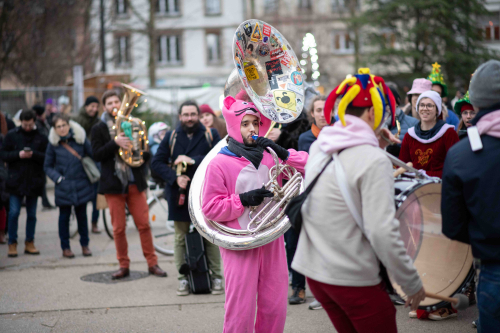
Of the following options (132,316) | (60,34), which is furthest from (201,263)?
(60,34)

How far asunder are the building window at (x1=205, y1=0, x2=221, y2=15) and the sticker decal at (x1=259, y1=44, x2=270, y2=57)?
3229cm

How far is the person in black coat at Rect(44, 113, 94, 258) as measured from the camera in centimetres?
717

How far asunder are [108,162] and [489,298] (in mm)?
4703

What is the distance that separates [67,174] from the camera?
7.27 meters

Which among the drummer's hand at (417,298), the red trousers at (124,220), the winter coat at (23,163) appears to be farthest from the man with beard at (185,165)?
the drummer's hand at (417,298)

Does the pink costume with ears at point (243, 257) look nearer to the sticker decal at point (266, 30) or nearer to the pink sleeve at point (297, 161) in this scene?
the pink sleeve at point (297, 161)

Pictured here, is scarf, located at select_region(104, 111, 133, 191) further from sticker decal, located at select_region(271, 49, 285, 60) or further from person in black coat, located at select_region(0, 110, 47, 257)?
sticker decal, located at select_region(271, 49, 285, 60)

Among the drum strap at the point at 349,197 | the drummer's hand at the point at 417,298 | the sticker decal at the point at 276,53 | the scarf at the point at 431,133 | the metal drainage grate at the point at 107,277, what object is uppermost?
the sticker decal at the point at 276,53

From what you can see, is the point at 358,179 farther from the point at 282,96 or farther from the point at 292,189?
the point at 282,96

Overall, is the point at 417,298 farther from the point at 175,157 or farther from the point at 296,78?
the point at 175,157

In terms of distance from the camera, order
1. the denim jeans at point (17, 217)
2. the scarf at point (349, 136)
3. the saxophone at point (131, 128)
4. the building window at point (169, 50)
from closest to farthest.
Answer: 1. the scarf at point (349, 136)
2. the saxophone at point (131, 128)
3. the denim jeans at point (17, 217)
4. the building window at point (169, 50)

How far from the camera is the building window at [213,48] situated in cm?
3500

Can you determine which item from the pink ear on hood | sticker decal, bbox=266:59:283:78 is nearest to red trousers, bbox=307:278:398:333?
the pink ear on hood

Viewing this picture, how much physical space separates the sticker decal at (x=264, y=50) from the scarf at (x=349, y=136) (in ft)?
5.05
